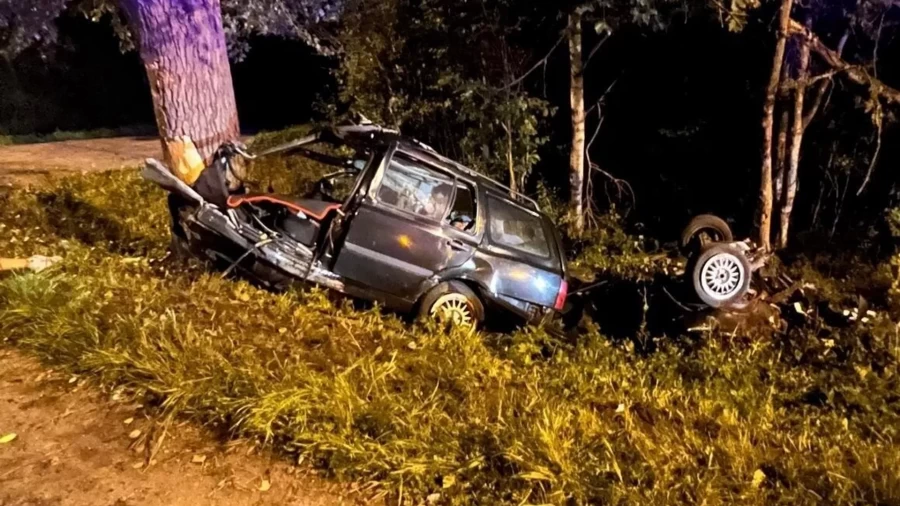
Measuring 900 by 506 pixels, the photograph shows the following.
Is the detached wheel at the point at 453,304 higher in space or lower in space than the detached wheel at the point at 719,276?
lower

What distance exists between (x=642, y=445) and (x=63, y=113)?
18.0 metres

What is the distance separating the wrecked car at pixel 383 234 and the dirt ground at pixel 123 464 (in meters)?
1.77

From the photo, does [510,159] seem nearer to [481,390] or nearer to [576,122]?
[576,122]

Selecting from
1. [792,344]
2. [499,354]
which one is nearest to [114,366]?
[499,354]

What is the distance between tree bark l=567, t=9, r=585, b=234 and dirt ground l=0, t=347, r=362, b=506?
6.00m

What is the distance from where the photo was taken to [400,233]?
20.0 ft

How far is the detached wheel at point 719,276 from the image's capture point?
583 cm

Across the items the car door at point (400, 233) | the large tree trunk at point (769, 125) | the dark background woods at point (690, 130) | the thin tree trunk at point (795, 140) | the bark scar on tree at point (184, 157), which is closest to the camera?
the car door at point (400, 233)

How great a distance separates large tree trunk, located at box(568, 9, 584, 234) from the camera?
8387 millimetres

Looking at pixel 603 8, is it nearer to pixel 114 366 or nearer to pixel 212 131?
pixel 212 131

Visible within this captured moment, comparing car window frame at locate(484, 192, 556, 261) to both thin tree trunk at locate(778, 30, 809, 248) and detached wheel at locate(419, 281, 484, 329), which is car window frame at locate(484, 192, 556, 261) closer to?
detached wheel at locate(419, 281, 484, 329)

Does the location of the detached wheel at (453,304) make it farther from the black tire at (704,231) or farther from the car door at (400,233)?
the black tire at (704,231)

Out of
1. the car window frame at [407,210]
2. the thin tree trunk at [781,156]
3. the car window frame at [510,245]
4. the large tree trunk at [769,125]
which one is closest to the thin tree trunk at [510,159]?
the car window frame at [510,245]

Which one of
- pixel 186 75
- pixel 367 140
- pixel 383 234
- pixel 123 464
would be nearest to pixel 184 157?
pixel 186 75
